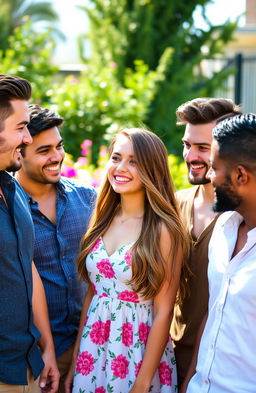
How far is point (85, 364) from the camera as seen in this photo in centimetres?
338

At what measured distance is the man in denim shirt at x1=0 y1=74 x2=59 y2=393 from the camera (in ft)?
9.72

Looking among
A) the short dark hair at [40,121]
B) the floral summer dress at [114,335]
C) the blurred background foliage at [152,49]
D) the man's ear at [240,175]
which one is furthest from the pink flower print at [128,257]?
the blurred background foliage at [152,49]

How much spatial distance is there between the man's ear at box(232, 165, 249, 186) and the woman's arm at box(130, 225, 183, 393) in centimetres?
74

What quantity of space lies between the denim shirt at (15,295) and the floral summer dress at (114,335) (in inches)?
14.5

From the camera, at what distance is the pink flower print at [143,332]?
10.9 feet

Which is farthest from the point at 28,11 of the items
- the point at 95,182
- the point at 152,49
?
the point at 95,182

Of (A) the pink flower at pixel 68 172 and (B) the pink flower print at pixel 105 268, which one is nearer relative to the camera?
(B) the pink flower print at pixel 105 268

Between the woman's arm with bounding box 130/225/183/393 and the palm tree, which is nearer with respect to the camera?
the woman's arm with bounding box 130/225/183/393

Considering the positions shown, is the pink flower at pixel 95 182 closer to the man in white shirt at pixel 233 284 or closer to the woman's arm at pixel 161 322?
the woman's arm at pixel 161 322

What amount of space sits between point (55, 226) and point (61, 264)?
24 centimetres

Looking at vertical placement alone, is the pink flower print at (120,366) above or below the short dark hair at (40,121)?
below

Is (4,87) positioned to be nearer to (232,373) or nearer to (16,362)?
(16,362)

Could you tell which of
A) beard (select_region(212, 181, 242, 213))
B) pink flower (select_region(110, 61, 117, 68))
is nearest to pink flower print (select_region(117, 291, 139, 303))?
beard (select_region(212, 181, 242, 213))

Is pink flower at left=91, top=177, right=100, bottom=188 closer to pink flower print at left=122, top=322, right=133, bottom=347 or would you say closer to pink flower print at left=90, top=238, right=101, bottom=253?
pink flower print at left=90, top=238, right=101, bottom=253
